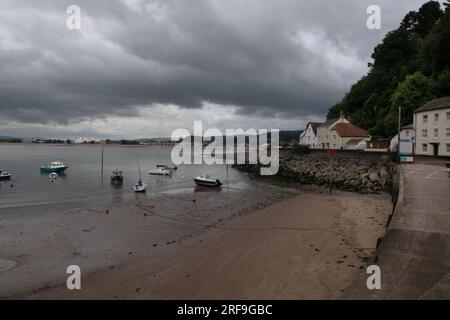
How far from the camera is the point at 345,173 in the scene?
36812 mm

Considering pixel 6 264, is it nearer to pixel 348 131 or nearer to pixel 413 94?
pixel 413 94

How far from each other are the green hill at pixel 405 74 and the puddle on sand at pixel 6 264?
164 feet

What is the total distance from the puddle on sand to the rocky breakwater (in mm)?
28672

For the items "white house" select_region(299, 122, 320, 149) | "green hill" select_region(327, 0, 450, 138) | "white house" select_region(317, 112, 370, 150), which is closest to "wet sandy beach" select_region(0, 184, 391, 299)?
"green hill" select_region(327, 0, 450, 138)

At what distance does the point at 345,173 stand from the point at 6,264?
33979 millimetres

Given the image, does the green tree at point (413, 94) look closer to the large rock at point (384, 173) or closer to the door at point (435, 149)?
the door at point (435, 149)

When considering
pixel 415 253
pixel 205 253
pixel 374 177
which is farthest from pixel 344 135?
pixel 415 253

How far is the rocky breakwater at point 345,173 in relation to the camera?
31567 millimetres

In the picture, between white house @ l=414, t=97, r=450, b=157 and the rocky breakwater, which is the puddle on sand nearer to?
the rocky breakwater

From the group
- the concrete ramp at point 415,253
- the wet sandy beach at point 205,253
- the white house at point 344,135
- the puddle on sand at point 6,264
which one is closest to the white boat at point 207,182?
the wet sandy beach at point 205,253

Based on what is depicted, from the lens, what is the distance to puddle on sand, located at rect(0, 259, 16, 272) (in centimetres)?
1238

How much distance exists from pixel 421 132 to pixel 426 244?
31.2 meters
